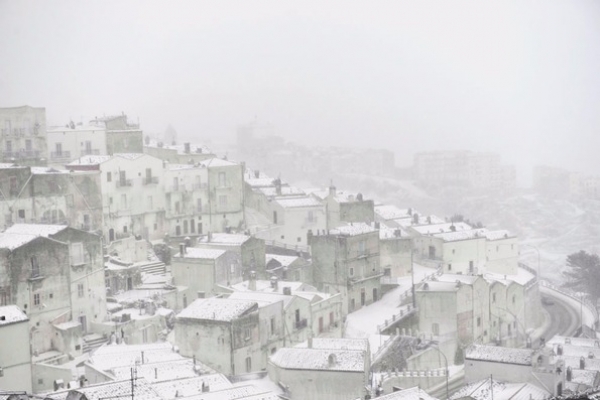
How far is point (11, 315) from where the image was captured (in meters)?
20.5

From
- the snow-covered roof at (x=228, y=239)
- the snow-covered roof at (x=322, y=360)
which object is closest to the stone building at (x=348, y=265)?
the snow-covered roof at (x=228, y=239)

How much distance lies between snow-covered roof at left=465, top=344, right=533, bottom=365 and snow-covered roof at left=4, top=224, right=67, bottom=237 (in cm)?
1168

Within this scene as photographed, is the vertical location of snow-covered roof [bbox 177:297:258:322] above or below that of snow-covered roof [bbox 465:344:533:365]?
above

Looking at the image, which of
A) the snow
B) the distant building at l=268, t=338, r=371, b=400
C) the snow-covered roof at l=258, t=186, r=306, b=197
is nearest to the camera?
the distant building at l=268, t=338, r=371, b=400

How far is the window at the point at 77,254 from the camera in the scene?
24.7 m

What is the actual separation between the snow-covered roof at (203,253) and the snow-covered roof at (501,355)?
8527 mm

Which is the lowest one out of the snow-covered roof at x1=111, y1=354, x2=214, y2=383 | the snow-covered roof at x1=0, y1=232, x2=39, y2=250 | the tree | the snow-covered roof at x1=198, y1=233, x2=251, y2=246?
the tree

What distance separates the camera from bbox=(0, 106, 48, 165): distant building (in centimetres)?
3334

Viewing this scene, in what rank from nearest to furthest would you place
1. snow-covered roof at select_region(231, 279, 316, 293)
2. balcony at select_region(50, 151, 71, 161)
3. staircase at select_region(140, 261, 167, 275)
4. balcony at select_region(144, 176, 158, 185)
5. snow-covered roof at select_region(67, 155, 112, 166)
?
snow-covered roof at select_region(231, 279, 316, 293) → staircase at select_region(140, 261, 167, 275) → snow-covered roof at select_region(67, 155, 112, 166) → balcony at select_region(144, 176, 158, 185) → balcony at select_region(50, 151, 71, 161)

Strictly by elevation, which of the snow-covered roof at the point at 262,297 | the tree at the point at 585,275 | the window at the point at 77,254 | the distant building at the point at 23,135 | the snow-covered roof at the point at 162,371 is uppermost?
the distant building at the point at 23,135

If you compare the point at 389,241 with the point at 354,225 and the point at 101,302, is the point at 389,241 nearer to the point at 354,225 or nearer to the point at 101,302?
the point at 354,225

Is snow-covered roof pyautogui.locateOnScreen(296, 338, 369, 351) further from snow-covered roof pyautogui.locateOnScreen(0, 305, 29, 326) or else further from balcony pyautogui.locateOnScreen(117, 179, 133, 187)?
balcony pyautogui.locateOnScreen(117, 179, 133, 187)

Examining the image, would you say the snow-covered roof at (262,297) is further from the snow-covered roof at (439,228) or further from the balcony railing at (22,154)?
the balcony railing at (22,154)

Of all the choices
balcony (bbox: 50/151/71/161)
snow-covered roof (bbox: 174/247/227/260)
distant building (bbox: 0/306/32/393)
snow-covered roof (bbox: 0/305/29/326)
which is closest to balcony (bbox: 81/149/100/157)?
balcony (bbox: 50/151/71/161)
